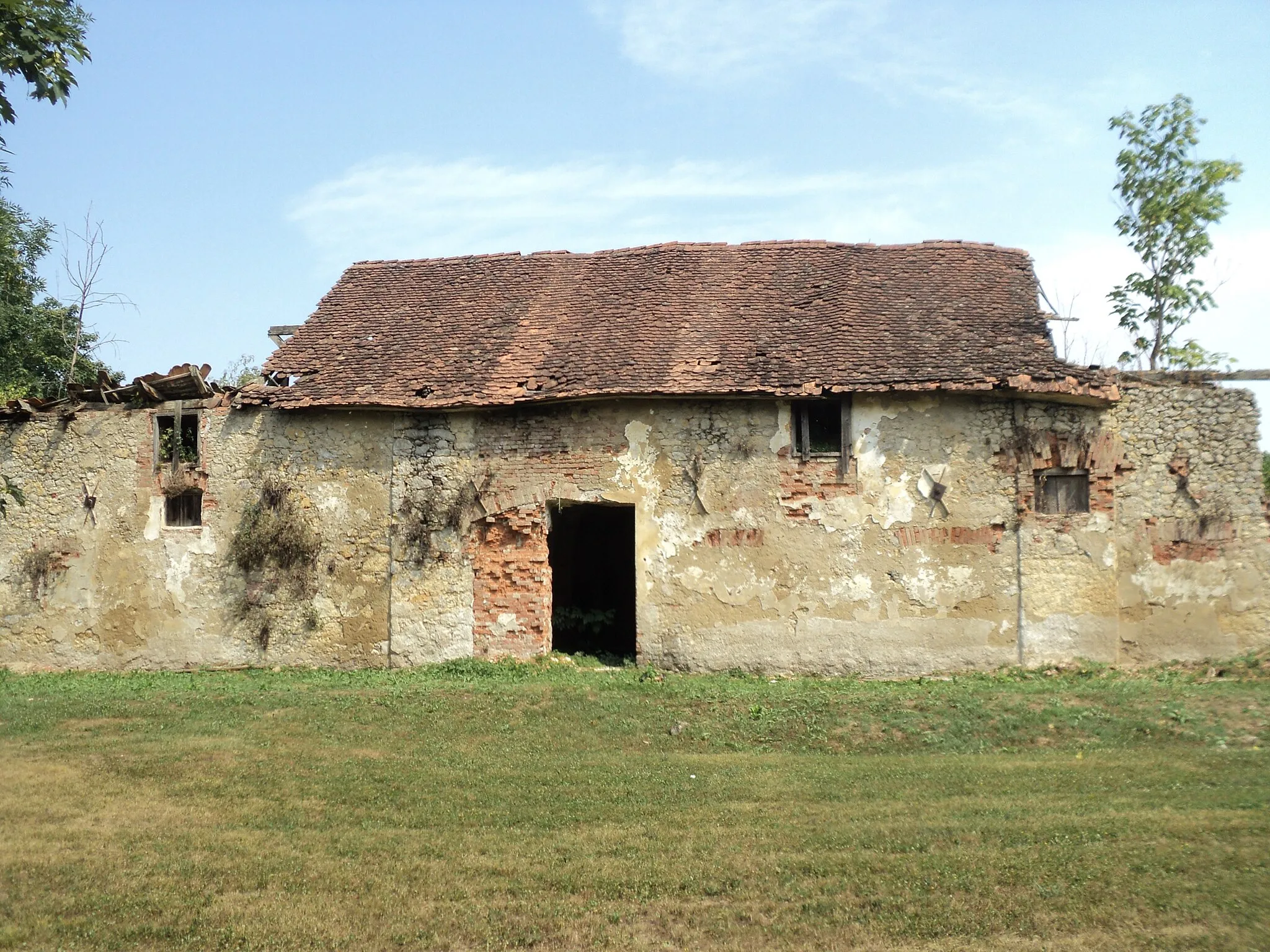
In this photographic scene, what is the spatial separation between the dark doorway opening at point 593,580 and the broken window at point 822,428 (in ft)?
7.89

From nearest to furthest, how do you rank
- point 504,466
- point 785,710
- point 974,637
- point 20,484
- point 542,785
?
1. point 542,785
2. point 785,710
3. point 974,637
4. point 504,466
5. point 20,484

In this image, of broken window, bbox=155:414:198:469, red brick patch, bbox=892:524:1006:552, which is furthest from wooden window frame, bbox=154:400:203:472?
red brick patch, bbox=892:524:1006:552

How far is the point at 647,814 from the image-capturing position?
26.3ft

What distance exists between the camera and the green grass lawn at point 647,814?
5961mm

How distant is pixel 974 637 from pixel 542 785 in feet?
21.8

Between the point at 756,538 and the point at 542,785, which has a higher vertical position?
the point at 756,538

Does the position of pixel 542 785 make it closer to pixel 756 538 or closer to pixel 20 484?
pixel 756 538

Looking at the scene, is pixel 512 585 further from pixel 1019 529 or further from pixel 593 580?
pixel 1019 529

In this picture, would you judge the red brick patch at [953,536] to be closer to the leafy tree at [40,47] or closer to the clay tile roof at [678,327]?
the clay tile roof at [678,327]

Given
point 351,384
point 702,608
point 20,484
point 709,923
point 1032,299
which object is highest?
point 1032,299

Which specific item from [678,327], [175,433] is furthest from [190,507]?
[678,327]

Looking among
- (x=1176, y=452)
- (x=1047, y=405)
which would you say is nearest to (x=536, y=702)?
(x=1047, y=405)

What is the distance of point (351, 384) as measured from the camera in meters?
14.5

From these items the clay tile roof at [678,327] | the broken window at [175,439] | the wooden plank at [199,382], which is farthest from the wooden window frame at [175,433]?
the clay tile roof at [678,327]
